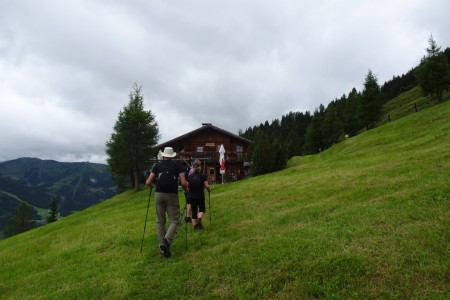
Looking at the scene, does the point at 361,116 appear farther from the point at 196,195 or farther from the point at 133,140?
the point at 196,195

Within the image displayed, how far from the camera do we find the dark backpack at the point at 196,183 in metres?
12.7

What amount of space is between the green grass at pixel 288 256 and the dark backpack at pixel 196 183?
152 cm

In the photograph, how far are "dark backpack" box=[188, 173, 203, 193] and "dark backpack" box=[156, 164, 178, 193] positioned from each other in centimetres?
256

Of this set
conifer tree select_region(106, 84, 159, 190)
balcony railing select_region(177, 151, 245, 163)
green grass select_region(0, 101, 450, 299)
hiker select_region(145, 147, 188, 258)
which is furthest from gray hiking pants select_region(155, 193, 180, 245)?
balcony railing select_region(177, 151, 245, 163)

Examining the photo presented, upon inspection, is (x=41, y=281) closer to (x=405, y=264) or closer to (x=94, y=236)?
(x=94, y=236)

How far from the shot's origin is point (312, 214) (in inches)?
464

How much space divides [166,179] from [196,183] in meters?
2.81

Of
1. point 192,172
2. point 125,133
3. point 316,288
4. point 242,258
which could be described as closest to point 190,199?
point 192,172

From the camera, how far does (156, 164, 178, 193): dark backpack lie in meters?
9.99

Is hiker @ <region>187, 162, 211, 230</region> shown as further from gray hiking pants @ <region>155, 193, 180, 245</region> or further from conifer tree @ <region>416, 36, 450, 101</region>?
conifer tree @ <region>416, 36, 450, 101</region>

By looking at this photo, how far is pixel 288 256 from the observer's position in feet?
25.9

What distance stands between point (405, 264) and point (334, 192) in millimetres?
8894

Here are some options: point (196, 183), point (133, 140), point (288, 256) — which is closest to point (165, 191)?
point (196, 183)

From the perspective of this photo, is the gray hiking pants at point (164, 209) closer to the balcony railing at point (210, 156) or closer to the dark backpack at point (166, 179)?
the dark backpack at point (166, 179)
